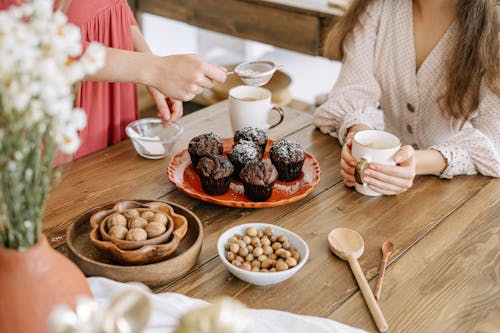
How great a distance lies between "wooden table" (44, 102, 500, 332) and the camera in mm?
1052

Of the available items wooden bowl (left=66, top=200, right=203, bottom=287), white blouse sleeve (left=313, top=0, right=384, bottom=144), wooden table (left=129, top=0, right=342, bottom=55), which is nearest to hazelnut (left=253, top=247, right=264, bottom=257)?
wooden bowl (left=66, top=200, right=203, bottom=287)

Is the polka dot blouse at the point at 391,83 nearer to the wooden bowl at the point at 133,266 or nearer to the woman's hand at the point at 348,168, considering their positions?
the woman's hand at the point at 348,168

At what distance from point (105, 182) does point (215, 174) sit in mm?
292

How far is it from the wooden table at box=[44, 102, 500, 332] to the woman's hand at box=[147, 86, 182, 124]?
72mm

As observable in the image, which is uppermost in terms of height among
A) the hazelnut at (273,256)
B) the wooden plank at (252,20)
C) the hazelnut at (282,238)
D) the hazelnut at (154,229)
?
the hazelnut at (154,229)

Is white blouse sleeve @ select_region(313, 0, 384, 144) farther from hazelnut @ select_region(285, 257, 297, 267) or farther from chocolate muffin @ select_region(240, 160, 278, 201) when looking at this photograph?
hazelnut @ select_region(285, 257, 297, 267)

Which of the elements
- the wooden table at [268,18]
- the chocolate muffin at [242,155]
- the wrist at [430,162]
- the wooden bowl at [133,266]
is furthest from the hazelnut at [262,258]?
the wooden table at [268,18]

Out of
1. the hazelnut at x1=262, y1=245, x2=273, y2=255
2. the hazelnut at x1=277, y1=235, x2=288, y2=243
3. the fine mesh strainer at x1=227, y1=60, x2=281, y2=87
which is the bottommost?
the hazelnut at x1=262, y1=245, x2=273, y2=255

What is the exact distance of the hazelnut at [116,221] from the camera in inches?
43.6

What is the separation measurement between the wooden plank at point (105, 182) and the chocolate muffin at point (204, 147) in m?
0.09

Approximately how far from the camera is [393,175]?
1.39m

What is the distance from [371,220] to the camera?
4.36ft

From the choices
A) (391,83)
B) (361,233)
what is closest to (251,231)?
(361,233)

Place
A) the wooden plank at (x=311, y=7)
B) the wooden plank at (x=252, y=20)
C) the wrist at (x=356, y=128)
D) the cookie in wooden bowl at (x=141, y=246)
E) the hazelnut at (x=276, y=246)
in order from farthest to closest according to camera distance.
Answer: the wooden plank at (x=252, y=20)
the wooden plank at (x=311, y=7)
the wrist at (x=356, y=128)
the hazelnut at (x=276, y=246)
the cookie in wooden bowl at (x=141, y=246)
